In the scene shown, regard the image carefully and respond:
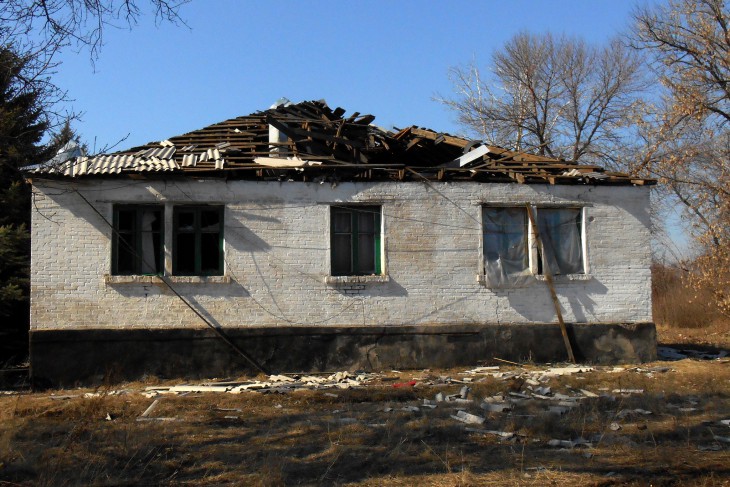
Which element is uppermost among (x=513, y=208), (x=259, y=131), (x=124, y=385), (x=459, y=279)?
(x=259, y=131)

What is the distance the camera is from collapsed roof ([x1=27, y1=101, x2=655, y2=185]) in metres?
13.8

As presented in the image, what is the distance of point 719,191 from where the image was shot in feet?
66.7

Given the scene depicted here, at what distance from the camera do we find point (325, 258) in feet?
46.0

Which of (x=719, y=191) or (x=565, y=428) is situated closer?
(x=565, y=428)

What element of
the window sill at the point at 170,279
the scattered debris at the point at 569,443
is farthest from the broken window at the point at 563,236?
the scattered debris at the point at 569,443

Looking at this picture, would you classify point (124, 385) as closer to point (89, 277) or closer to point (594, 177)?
point (89, 277)

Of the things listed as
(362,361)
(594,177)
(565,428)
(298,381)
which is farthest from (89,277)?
(594,177)

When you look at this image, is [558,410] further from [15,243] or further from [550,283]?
[15,243]

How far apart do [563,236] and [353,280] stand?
4.44 m

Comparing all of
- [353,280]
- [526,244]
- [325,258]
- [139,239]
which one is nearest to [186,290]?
[139,239]

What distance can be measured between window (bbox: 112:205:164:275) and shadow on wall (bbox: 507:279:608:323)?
6915 mm

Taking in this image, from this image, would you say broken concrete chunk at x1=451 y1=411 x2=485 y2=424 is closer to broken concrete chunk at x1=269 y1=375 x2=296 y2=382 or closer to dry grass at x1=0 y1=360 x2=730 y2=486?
dry grass at x1=0 y1=360 x2=730 y2=486

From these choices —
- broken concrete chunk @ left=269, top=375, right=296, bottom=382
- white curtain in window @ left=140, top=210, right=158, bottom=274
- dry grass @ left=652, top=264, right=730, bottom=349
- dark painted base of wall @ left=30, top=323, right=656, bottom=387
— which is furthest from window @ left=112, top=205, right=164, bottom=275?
dry grass @ left=652, top=264, right=730, bottom=349

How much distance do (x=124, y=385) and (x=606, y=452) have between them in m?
8.76
